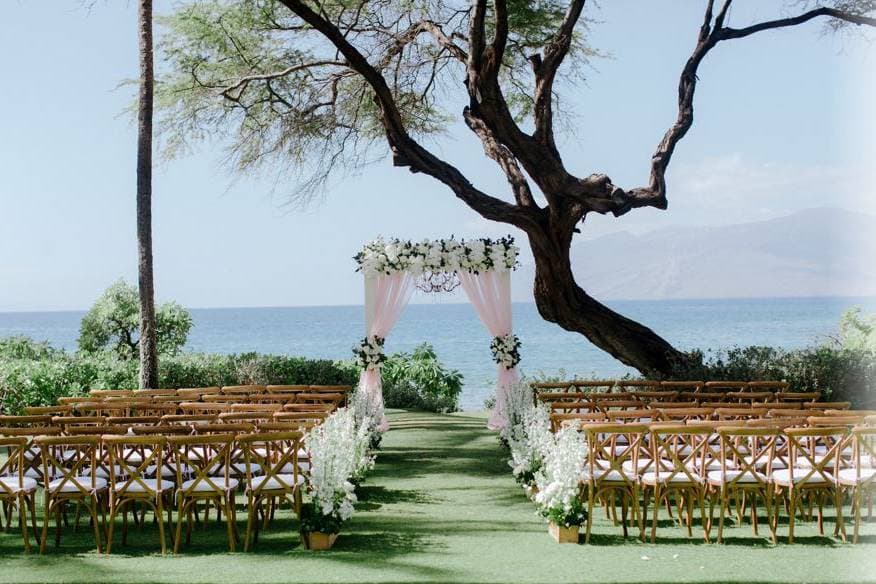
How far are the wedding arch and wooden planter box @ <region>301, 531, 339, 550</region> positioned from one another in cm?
649

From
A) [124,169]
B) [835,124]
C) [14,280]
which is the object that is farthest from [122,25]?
[835,124]

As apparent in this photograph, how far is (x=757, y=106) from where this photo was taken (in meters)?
Result: 59.5

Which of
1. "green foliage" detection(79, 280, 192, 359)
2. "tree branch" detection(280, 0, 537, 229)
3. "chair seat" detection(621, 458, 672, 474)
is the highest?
"tree branch" detection(280, 0, 537, 229)

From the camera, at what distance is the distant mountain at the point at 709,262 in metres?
63.7

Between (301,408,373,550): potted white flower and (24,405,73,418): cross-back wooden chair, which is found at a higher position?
(24,405,73,418): cross-back wooden chair

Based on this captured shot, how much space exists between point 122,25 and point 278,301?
93.7ft

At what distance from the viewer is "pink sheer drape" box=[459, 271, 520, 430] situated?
13398mm

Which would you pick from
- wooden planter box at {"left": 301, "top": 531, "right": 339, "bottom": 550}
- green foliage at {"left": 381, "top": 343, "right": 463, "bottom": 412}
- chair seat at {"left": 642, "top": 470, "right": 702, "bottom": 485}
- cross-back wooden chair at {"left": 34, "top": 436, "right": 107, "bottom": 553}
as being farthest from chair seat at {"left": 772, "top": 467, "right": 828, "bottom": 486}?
green foliage at {"left": 381, "top": 343, "right": 463, "bottom": 412}

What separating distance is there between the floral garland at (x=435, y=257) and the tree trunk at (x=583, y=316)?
1313 millimetres

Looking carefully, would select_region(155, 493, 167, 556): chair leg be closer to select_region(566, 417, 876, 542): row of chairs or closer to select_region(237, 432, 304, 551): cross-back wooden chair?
select_region(237, 432, 304, 551): cross-back wooden chair

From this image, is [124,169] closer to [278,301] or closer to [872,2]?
[278,301]

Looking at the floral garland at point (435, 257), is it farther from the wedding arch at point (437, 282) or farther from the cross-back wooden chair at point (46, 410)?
the cross-back wooden chair at point (46, 410)

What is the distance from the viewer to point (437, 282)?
1340 centimetres

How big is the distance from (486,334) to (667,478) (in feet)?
181
